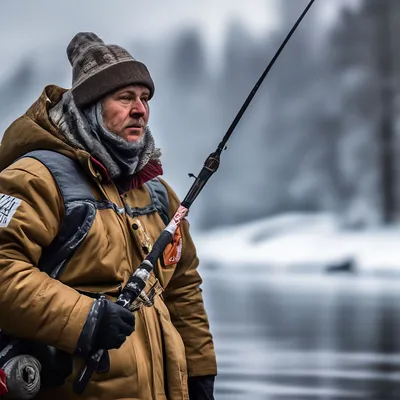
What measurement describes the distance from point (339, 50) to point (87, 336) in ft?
53.6

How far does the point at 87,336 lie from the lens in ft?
11.0

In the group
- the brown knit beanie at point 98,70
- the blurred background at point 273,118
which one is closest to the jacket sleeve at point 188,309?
the brown knit beanie at point 98,70

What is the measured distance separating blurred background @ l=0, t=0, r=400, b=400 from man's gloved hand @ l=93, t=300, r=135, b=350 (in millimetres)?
13502

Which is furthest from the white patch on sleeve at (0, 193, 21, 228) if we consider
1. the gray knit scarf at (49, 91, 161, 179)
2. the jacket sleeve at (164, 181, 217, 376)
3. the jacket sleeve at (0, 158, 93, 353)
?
the jacket sleeve at (164, 181, 217, 376)

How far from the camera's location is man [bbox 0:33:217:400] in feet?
11.1

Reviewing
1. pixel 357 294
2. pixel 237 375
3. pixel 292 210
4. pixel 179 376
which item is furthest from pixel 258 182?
pixel 179 376

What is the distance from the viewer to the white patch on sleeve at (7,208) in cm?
341

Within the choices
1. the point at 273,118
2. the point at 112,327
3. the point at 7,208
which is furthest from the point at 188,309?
the point at 273,118

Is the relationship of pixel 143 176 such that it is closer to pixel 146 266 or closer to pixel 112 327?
pixel 146 266

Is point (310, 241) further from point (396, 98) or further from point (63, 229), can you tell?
→ point (63, 229)

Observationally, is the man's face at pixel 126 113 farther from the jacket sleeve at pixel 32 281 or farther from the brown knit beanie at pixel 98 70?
the jacket sleeve at pixel 32 281

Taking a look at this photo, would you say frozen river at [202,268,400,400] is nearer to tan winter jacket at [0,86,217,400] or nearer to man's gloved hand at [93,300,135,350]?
tan winter jacket at [0,86,217,400]

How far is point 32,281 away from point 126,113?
0.64 m

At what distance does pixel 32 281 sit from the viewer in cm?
337
